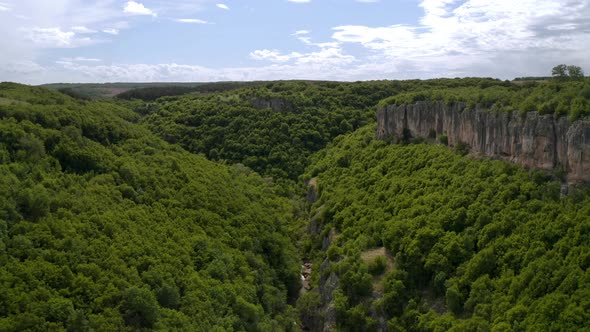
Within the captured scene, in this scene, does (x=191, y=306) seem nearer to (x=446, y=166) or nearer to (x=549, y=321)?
(x=549, y=321)

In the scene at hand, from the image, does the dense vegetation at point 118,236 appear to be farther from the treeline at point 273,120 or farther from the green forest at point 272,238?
the treeline at point 273,120

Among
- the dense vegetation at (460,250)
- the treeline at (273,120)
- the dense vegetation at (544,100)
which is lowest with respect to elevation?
the dense vegetation at (460,250)

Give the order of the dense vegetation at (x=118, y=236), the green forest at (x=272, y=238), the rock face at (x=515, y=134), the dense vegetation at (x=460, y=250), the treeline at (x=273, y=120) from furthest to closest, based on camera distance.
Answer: the treeline at (x=273, y=120) < the rock face at (x=515, y=134) < the green forest at (x=272, y=238) < the dense vegetation at (x=460, y=250) < the dense vegetation at (x=118, y=236)

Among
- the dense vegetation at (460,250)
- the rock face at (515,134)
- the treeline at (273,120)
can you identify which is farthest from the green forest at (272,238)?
the treeline at (273,120)

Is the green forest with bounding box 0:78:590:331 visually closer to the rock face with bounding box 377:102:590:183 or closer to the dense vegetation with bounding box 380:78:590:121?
the dense vegetation with bounding box 380:78:590:121

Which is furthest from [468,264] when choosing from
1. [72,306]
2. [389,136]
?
[389,136]

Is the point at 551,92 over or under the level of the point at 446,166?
over

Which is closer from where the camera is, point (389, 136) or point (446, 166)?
point (446, 166)
